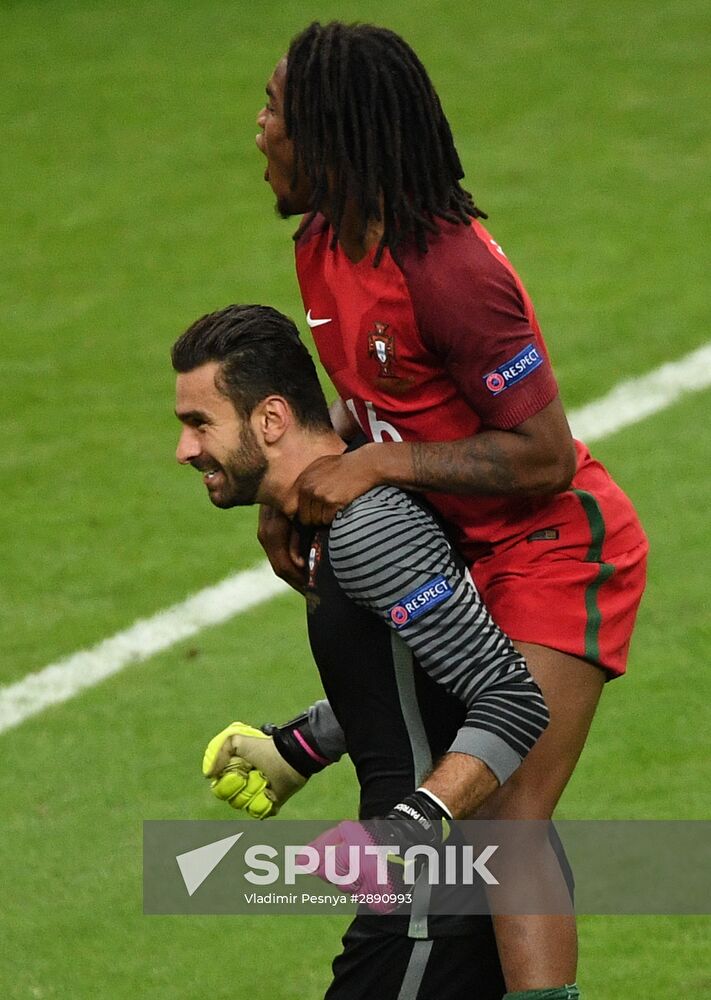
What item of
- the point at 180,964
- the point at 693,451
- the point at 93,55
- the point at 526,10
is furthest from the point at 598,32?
the point at 180,964

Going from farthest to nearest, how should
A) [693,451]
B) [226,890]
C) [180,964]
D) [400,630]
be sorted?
1. [693,451]
2. [226,890]
3. [180,964]
4. [400,630]

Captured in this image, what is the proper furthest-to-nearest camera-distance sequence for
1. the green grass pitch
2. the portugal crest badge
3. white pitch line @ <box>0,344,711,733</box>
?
white pitch line @ <box>0,344,711,733</box> → the green grass pitch → the portugal crest badge

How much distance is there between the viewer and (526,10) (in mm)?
11836

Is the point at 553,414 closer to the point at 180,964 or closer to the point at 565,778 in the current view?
the point at 565,778

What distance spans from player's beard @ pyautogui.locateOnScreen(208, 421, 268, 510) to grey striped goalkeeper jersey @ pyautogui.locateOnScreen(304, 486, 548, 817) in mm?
169

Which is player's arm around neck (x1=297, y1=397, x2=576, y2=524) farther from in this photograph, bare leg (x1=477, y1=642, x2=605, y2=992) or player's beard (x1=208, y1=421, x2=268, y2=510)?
bare leg (x1=477, y1=642, x2=605, y2=992)

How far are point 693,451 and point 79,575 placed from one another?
2.48 metres

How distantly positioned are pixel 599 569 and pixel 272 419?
751 mm

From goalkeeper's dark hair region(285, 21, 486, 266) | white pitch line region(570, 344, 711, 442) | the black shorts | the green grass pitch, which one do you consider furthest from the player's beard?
white pitch line region(570, 344, 711, 442)

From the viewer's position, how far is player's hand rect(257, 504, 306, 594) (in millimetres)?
3963

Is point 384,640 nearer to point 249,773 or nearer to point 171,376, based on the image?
point 249,773

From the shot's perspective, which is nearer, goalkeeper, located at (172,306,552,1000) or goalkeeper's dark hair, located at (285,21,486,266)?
goalkeeper, located at (172,306,552,1000)

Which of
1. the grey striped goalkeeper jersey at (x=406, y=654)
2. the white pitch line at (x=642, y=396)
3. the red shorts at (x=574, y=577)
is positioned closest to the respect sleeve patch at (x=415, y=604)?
the grey striped goalkeeper jersey at (x=406, y=654)
